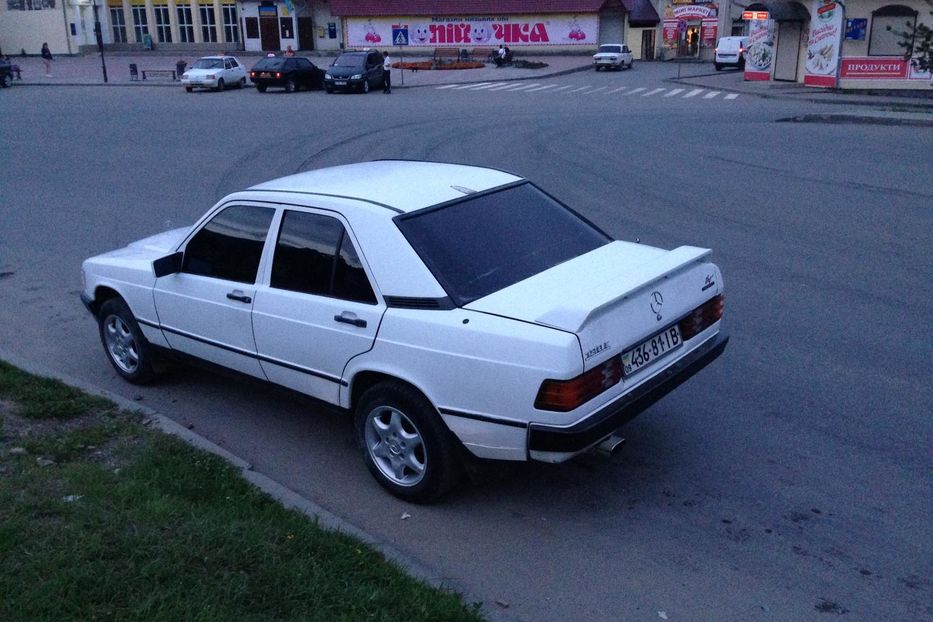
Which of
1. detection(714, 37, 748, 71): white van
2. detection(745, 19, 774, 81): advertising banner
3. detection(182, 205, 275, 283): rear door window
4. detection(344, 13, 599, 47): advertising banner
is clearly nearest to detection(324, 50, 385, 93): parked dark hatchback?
detection(745, 19, 774, 81): advertising banner

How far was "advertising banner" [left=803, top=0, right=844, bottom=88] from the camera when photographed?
3412 cm

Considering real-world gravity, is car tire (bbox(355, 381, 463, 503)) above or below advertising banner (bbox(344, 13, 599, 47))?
below

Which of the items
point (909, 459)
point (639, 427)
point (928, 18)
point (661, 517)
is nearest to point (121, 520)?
point (661, 517)

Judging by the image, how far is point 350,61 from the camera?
37.3 m

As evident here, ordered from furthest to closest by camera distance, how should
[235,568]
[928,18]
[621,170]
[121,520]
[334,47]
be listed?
[334,47] → [928,18] → [621,170] → [121,520] → [235,568]

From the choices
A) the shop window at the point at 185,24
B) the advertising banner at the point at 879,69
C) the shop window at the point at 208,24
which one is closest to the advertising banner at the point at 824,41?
the advertising banner at the point at 879,69

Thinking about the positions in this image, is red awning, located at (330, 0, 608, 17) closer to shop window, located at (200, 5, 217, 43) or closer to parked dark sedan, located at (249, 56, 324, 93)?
shop window, located at (200, 5, 217, 43)

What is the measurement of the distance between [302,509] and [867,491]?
3.03 meters

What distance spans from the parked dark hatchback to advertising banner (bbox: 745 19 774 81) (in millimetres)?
17622

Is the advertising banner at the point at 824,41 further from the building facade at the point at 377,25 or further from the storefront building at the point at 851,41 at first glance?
the building facade at the point at 377,25

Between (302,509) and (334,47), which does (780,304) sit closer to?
(302,509)

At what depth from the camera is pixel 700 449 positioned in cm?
529

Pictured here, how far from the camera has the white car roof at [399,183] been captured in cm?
504

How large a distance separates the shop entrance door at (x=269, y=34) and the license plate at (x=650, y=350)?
65741 mm
